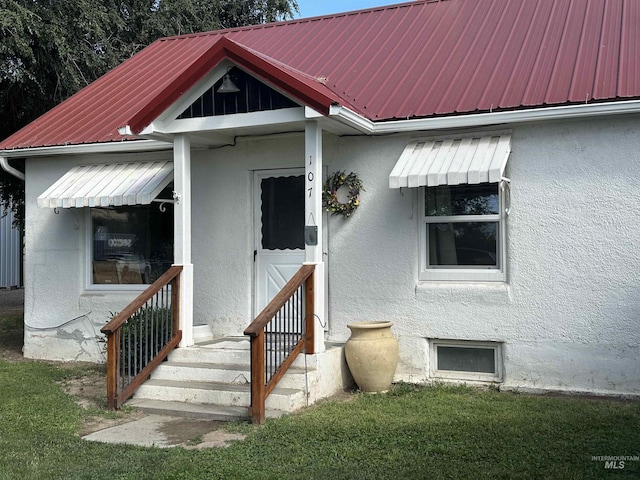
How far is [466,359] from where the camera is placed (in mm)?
7637

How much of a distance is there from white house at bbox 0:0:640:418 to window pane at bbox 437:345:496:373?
0.05 ft

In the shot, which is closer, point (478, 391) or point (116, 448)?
point (116, 448)

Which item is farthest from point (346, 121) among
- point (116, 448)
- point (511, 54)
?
point (116, 448)

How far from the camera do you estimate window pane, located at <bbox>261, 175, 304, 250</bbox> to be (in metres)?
8.50

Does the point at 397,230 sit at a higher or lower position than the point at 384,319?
higher

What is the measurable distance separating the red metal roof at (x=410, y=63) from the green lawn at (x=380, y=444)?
2.95 m

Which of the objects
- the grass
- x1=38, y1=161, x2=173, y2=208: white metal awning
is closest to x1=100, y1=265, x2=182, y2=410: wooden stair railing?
the grass

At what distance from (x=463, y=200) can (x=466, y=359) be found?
173 cm

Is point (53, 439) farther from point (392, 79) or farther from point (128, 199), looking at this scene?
point (392, 79)

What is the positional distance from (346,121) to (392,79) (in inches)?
71.8

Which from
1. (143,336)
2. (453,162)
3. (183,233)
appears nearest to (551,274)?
(453,162)

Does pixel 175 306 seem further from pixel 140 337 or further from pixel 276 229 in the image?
pixel 276 229

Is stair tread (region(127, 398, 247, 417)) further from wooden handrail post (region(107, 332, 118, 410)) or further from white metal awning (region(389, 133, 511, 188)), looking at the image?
white metal awning (region(389, 133, 511, 188))

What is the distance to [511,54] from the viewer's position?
8.45 metres
